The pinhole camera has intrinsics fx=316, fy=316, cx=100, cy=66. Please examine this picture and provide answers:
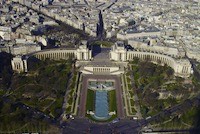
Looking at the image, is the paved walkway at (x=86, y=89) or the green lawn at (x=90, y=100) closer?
the paved walkway at (x=86, y=89)

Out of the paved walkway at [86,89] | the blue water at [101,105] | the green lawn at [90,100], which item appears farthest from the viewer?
the green lawn at [90,100]

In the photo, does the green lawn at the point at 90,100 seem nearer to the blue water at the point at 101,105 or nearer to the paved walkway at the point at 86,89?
the paved walkway at the point at 86,89

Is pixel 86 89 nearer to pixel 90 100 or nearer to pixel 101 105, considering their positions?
pixel 90 100

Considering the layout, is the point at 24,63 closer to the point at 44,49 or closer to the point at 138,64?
the point at 44,49

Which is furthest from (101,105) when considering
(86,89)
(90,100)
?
(86,89)

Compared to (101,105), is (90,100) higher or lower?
higher

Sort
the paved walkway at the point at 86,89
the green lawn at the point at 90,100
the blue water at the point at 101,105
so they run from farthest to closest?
the green lawn at the point at 90,100 → the paved walkway at the point at 86,89 → the blue water at the point at 101,105

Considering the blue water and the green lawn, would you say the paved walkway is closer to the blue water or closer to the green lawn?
the green lawn

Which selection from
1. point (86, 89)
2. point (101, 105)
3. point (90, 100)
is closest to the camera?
point (101, 105)

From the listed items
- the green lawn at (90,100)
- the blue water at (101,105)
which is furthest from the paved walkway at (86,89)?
the blue water at (101,105)
